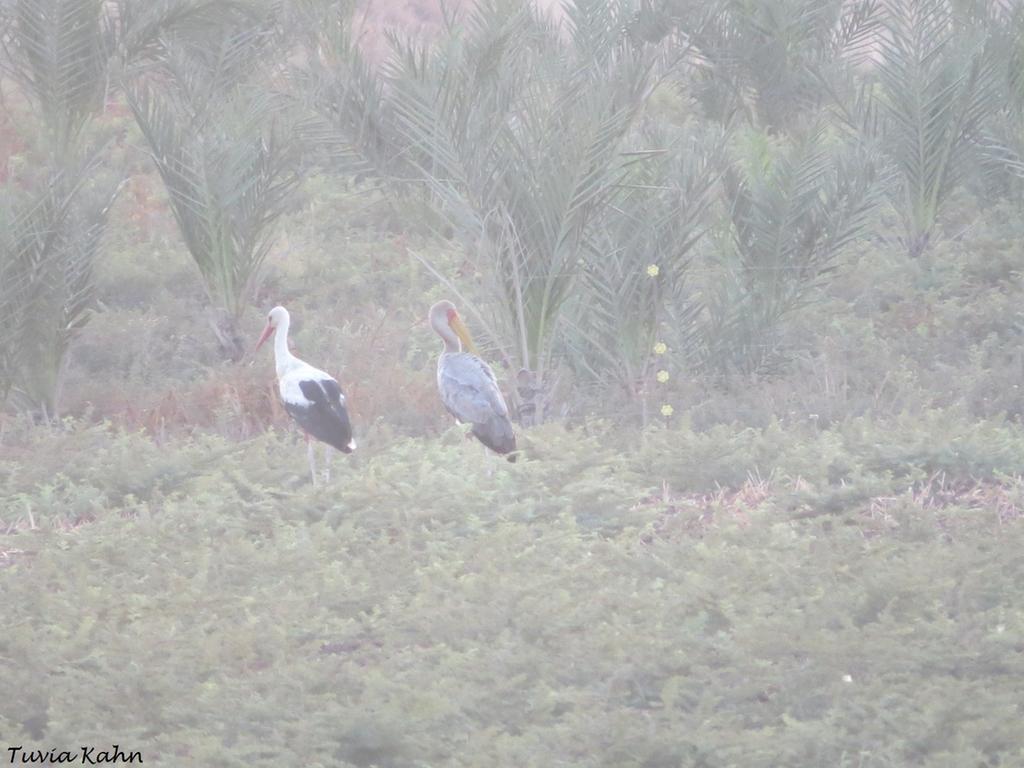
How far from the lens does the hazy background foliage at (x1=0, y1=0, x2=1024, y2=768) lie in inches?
163

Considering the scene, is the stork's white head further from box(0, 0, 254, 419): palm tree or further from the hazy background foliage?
box(0, 0, 254, 419): palm tree

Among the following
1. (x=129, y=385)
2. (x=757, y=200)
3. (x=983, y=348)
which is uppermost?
(x=757, y=200)

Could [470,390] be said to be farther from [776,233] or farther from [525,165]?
[776,233]

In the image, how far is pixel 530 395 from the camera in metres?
8.26

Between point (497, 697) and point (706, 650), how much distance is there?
0.68m

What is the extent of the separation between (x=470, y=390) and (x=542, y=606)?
2.79m

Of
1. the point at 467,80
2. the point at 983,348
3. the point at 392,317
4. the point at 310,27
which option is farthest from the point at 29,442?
the point at 983,348

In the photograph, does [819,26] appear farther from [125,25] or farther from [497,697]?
[497,697]

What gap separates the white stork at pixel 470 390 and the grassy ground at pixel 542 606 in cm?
15

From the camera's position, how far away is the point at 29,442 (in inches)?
330

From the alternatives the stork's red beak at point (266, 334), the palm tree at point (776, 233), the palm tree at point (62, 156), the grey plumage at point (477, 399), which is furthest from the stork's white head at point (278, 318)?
the palm tree at point (776, 233)

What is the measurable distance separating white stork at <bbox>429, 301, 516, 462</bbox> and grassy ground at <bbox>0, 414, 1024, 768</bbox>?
0.50 feet

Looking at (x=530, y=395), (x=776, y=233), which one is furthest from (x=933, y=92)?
(x=530, y=395)

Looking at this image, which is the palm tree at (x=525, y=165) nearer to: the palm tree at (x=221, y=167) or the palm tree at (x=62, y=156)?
the palm tree at (x=221, y=167)
